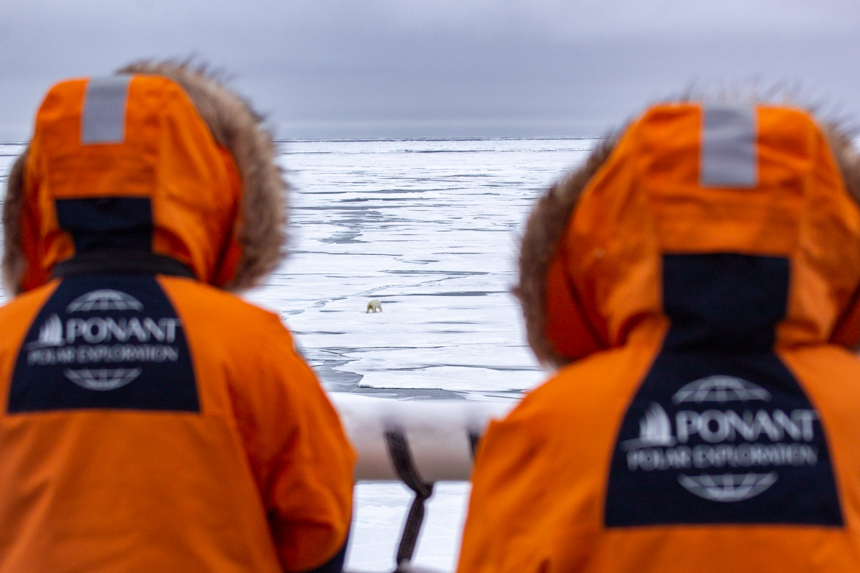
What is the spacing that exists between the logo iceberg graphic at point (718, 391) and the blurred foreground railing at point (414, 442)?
83 cm

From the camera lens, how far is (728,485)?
894mm

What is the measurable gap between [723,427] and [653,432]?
7 centimetres

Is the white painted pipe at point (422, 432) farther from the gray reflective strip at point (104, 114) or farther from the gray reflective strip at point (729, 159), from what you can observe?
the gray reflective strip at point (729, 159)

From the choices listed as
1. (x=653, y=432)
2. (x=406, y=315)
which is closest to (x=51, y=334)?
(x=653, y=432)

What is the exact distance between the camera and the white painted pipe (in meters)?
1.73

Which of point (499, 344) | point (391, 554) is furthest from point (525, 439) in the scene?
point (499, 344)

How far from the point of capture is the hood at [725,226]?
89 cm

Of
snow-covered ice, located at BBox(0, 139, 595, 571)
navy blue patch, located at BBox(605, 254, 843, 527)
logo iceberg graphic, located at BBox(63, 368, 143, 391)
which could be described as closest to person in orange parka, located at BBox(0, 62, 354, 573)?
logo iceberg graphic, located at BBox(63, 368, 143, 391)

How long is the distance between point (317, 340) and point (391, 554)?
294cm

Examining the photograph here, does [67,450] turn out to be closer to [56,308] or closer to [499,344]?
[56,308]

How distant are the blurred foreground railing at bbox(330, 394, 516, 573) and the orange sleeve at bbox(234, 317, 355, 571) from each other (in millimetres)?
492

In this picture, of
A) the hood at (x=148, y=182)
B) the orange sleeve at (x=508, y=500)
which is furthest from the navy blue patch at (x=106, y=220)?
the orange sleeve at (x=508, y=500)

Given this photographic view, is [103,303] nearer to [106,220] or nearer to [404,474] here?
[106,220]

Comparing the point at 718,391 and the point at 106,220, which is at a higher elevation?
the point at 106,220
